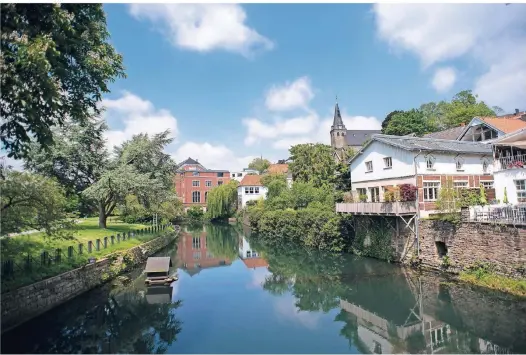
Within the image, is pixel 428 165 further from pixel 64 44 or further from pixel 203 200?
pixel 203 200

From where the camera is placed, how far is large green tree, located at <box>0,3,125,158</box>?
9906mm

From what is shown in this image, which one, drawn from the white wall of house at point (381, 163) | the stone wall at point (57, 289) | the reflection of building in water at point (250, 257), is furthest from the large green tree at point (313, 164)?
the stone wall at point (57, 289)

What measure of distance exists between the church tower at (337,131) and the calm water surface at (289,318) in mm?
62984

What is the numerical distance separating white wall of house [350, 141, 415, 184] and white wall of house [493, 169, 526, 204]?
4.56 metres

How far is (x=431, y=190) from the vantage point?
2222 centimetres

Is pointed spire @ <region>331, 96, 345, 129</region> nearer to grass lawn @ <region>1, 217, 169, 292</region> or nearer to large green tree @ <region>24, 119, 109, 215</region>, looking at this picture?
large green tree @ <region>24, 119, 109, 215</region>

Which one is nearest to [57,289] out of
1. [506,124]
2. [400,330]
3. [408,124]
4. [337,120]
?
[400,330]

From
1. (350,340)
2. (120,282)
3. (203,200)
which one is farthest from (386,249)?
(203,200)

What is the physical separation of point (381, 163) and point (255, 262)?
12.3 m

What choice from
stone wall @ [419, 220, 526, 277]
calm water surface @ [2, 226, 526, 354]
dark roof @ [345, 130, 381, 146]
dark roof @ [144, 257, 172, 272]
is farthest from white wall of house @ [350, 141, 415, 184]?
dark roof @ [345, 130, 381, 146]

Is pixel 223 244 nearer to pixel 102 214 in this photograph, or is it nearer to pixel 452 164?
pixel 102 214

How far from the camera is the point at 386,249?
23.4m

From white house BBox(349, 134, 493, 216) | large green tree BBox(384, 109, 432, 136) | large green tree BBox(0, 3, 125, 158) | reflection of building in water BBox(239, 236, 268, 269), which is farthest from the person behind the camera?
large green tree BBox(384, 109, 432, 136)

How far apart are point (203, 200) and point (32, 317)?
67.0m
